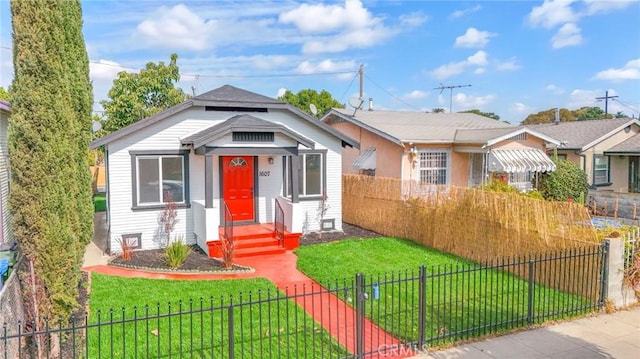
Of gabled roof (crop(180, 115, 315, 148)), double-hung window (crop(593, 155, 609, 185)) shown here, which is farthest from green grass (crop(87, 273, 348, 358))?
double-hung window (crop(593, 155, 609, 185))

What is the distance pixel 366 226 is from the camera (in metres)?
16.4

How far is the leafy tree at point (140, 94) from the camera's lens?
2577 cm

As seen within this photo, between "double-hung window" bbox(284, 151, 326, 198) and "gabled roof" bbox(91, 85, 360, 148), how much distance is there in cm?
102

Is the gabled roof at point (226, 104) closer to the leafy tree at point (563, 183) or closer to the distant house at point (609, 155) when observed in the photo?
the leafy tree at point (563, 183)

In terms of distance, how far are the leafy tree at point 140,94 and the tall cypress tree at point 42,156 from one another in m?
19.1

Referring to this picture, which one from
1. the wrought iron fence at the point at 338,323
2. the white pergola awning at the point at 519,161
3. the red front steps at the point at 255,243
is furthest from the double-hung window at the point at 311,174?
the white pergola awning at the point at 519,161

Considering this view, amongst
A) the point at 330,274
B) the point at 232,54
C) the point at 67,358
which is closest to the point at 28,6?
the point at 67,358

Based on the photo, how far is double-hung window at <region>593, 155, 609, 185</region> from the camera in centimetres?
2392

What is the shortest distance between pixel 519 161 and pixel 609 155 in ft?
29.8

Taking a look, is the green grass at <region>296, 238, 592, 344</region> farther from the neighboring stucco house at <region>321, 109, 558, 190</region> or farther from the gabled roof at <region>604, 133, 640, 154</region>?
Answer: the gabled roof at <region>604, 133, 640, 154</region>

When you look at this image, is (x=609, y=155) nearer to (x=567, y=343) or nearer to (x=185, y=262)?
(x=567, y=343)

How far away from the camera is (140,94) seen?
26.2m

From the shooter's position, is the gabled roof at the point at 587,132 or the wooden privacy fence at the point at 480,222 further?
the gabled roof at the point at 587,132

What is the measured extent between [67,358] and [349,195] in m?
12.2
